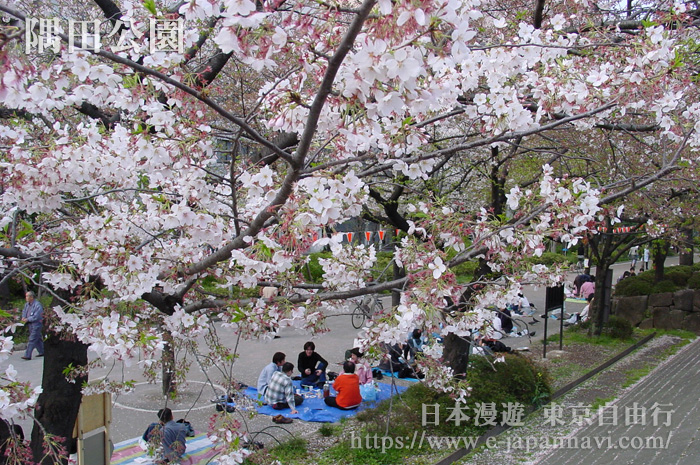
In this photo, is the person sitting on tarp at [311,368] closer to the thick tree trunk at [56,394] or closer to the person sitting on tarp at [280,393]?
the person sitting on tarp at [280,393]

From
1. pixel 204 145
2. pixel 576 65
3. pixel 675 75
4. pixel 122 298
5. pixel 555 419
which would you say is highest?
pixel 576 65

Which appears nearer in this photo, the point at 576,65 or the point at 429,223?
the point at 429,223

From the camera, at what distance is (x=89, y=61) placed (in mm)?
2441

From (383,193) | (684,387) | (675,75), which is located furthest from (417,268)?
(684,387)

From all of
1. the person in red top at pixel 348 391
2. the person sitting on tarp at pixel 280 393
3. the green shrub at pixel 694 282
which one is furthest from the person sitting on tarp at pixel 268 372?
the green shrub at pixel 694 282

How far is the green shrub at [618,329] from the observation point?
11.6 meters

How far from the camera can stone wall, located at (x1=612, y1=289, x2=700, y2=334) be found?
12959mm

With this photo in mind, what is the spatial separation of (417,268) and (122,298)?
1.82m

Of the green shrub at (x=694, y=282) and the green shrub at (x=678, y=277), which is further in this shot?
the green shrub at (x=678, y=277)

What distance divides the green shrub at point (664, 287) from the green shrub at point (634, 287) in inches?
3.8

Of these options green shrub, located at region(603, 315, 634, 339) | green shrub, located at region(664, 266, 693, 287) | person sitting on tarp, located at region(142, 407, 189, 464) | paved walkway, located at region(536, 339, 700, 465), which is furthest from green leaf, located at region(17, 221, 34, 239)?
green shrub, located at region(664, 266, 693, 287)

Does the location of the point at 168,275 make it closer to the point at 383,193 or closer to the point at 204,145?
the point at 204,145

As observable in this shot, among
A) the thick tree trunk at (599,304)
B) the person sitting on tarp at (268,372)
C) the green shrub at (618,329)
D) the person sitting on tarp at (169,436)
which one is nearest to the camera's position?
the person sitting on tarp at (169,436)

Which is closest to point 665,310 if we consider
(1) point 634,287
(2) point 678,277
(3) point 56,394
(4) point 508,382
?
(1) point 634,287
